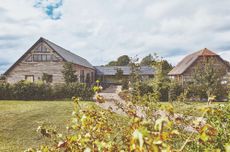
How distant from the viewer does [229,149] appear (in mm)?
1711

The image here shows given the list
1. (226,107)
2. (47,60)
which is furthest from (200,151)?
(47,60)

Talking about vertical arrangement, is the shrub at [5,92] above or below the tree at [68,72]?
below

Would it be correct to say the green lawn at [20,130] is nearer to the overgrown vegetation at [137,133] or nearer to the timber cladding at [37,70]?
the overgrown vegetation at [137,133]

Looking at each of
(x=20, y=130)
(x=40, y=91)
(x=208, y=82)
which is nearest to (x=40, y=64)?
(x=40, y=91)

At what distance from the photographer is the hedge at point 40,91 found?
101 feet

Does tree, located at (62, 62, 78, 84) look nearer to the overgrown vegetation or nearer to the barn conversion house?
the barn conversion house

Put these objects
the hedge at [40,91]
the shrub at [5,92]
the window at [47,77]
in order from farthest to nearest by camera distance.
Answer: the window at [47,77]
the shrub at [5,92]
the hedge at [40,91]

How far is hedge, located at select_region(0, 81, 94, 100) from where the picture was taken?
30.9m

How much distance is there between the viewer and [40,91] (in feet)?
102

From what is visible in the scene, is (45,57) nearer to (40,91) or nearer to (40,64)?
(40,64)

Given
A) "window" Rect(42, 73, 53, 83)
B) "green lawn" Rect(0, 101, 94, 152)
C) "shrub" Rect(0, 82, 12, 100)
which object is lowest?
"green lawn" Rect(0, 101, 94, 152)

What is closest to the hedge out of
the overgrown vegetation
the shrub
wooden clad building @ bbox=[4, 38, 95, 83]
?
the shrub

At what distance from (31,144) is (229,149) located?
9.73 m

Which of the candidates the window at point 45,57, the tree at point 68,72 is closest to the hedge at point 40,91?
the tree at point 68,72
